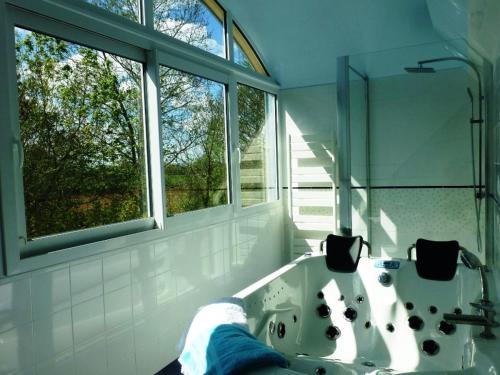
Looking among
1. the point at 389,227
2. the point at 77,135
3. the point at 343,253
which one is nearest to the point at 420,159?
the point at 389,227

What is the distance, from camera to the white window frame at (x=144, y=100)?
1.80 m

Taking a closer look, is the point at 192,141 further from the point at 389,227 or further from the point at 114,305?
the point at 389,227

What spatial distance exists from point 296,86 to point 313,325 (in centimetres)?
257

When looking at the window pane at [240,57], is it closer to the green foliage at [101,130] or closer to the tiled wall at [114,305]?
the green foliage at [101,130]

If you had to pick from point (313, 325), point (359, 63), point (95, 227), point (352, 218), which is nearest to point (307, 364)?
point (313, 325)

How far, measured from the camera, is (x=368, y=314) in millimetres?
2859

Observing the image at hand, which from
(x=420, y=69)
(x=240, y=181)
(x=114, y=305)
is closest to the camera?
(x=114, y=305)

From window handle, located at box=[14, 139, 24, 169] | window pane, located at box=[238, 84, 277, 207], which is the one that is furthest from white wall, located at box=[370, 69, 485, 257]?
window handle, located at box=[14, 139, 24, 169]

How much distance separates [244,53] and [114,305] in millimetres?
2731

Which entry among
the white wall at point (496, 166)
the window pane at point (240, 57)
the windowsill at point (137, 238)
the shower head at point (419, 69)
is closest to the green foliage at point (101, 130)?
the windowsill at point (137, 238)

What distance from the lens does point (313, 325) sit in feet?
9.52

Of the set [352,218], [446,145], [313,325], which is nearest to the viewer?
[313,325]

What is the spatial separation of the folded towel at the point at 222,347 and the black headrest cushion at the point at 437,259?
4.87 feet

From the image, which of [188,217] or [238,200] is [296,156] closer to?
[238,200]
